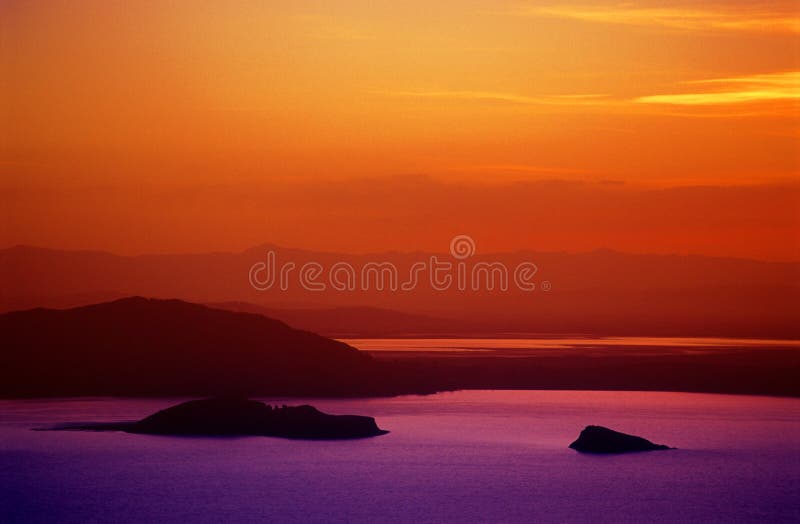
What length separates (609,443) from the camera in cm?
5250

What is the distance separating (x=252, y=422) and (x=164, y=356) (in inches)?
1570

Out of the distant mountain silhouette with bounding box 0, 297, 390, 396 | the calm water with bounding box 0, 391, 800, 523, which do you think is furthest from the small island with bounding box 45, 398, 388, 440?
the distant mountain silhouette with bounding box 0, 297, 390, 396

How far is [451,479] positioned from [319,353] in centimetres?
5308

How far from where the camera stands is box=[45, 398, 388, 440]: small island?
56.2m

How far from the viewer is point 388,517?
3656 centimetres

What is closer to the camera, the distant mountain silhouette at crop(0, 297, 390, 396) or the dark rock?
the dark rock

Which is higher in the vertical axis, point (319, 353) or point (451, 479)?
point (319, 353)

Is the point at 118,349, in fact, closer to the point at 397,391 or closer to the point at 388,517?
the point at 397,391

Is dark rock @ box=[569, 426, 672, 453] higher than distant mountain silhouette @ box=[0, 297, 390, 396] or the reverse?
the reverse

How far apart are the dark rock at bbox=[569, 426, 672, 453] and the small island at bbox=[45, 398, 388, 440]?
460 inches

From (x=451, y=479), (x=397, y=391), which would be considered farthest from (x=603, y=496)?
(x=397, y=391)

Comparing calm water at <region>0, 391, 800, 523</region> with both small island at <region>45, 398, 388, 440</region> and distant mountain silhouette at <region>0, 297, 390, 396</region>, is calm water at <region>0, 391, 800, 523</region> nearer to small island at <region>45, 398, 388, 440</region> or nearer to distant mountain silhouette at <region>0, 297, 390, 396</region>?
small island at <region>45, 398, 388, 440</region>

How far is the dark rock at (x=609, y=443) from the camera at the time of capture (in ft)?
169

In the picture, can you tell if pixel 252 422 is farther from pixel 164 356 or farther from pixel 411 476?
pixel 164 356
